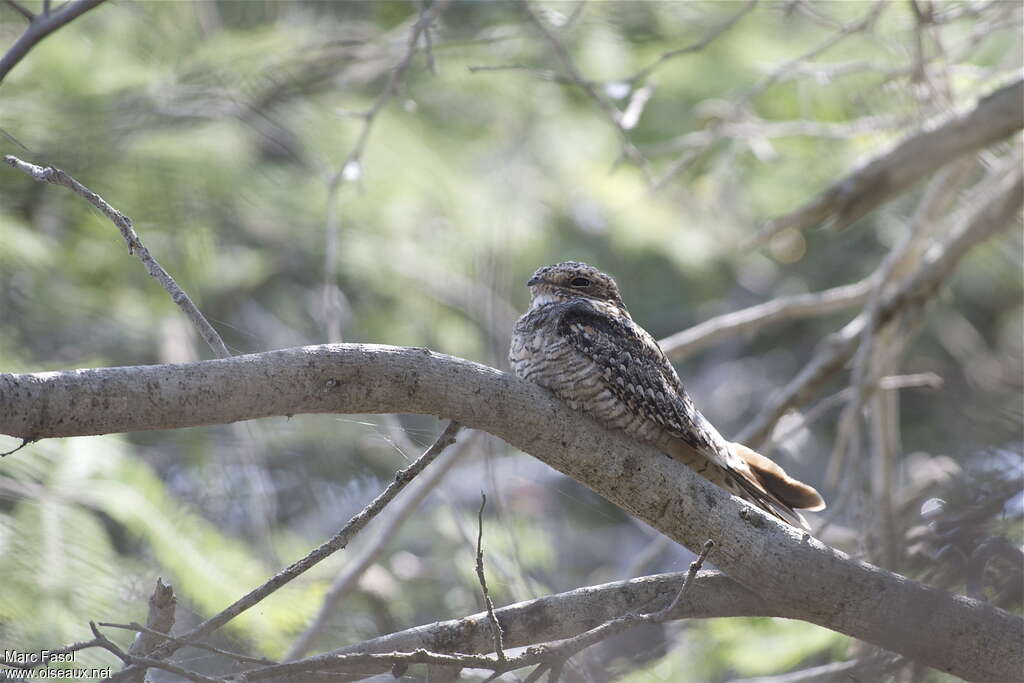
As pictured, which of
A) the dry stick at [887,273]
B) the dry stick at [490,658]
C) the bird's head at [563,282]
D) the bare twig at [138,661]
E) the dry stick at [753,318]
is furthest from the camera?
the dry stick at [753,318]

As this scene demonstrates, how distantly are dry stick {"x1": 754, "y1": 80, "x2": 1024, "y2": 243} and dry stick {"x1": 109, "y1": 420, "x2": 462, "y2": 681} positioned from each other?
2.02 meters

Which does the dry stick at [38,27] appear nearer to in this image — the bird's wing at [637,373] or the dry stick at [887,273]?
the bird's wing at [637,373]

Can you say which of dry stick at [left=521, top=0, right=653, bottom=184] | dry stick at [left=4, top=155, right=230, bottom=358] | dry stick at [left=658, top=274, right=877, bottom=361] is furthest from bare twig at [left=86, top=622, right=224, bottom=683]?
dry stick at [left=658, top=274, right=877, bottom=361]

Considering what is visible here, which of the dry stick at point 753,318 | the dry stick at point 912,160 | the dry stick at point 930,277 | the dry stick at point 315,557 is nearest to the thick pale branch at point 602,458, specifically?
the dry stick at point 315,557

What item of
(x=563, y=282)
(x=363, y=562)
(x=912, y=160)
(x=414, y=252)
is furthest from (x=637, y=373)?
(x=414, y=252)

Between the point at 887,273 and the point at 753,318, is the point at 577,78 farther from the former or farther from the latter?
the point at 887,273

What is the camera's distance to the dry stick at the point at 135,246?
1.78 metres

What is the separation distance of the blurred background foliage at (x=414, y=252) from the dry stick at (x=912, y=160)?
1.11 ft

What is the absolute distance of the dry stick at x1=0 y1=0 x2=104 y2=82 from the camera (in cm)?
203

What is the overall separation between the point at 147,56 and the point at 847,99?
319 cm

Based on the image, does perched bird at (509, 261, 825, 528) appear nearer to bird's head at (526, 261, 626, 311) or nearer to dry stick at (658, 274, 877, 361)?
bird's head at (526, 261, 626, 311)

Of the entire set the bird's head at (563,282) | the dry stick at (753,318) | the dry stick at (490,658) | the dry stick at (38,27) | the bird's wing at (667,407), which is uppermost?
the dry stick at (753,318)

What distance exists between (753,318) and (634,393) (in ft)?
4.60

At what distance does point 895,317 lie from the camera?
3.52m
